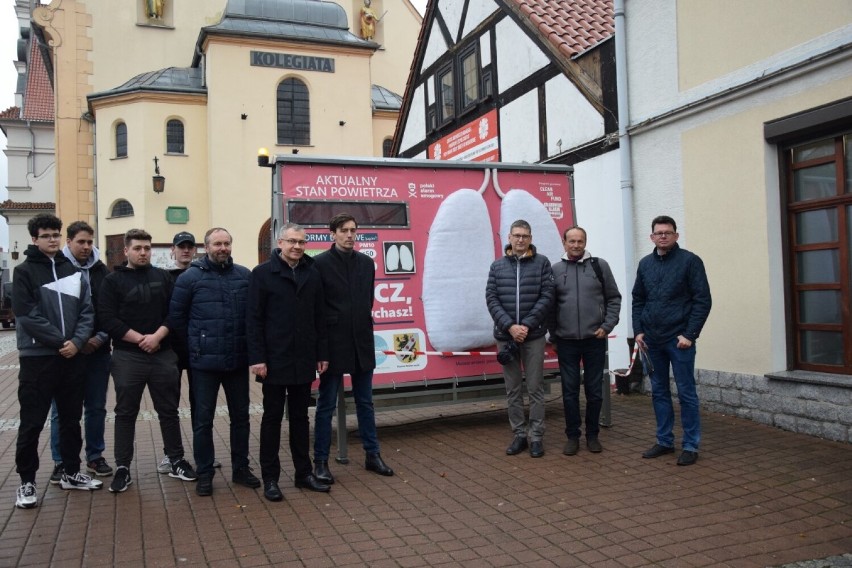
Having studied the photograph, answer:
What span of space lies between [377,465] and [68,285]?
106 inches

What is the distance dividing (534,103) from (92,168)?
66.4 ft

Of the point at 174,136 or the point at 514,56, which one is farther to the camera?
the point at 174,136

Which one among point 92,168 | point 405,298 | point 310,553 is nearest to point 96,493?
point 310,553

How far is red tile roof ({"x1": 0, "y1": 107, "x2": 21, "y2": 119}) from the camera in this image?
45.1 meters

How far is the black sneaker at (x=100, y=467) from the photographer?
5902mm

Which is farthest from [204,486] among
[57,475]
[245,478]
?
[57,475]

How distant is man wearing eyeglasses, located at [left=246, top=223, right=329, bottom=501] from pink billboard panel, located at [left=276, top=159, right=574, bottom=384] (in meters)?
1.45

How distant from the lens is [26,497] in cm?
506

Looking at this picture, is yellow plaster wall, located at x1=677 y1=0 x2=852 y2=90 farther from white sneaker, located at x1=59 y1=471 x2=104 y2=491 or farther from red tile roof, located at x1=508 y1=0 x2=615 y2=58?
white sneaker, located at x1=59 y1=471 x2=104 y2=491

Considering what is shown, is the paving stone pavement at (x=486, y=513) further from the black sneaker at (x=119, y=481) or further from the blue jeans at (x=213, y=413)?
the blue jeans at (x=213, y=413)

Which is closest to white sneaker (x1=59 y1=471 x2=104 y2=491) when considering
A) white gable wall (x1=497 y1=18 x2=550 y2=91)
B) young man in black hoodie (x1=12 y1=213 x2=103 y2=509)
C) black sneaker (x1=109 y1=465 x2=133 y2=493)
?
black sneaker (x1=109 y1=465 x2=133 y2=493)

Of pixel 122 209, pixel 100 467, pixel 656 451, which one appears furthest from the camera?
pixel 122 209

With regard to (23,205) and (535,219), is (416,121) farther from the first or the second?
(23,205)

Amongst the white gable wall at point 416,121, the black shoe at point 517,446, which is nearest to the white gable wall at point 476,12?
the white gable wall at point 416,121
